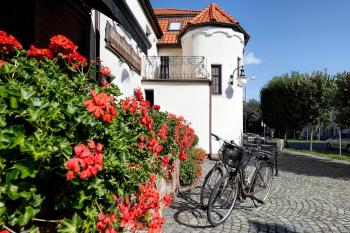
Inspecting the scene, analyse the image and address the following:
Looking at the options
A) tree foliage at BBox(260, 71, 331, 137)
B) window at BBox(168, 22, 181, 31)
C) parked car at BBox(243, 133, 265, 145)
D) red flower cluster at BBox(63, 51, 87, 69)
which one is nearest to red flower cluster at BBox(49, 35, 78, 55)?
red flower cluster at BBox(63, 51, 87, 69)

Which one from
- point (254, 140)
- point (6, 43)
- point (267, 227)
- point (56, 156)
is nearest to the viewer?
point (56, 156)

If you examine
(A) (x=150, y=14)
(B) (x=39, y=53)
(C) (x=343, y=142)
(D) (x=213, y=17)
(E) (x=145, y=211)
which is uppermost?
(D) (x=213, y=17)

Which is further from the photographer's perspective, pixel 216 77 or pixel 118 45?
→ pixel 216 77

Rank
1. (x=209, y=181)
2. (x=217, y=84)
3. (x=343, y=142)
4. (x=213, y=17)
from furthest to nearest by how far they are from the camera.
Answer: (x=343, y=142)
(x=217, y=84)
(x=213, y=17)
(x=209, y=181)

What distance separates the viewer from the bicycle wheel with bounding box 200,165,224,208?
5.27 m

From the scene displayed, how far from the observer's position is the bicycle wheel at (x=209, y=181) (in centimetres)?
527

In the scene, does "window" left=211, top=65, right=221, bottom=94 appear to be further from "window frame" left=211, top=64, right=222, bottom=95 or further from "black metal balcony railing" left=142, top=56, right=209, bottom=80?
"black metal balcony railing" left=142, top=56, right=209, bottom=80

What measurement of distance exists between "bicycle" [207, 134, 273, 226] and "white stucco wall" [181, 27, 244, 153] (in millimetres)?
9538

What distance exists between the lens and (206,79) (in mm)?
14422

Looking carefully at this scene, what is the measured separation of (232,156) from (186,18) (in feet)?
60.6

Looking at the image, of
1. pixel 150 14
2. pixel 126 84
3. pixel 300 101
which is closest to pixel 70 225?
pixel 126 84

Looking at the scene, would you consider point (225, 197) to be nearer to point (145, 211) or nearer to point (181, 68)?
point (145, 211)

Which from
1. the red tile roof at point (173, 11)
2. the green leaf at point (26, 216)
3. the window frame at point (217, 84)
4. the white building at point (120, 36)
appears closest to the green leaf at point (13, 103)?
the green leaf at point (26, 216)

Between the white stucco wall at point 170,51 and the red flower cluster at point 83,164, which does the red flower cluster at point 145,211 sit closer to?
the red flower cluster at point 83,164
